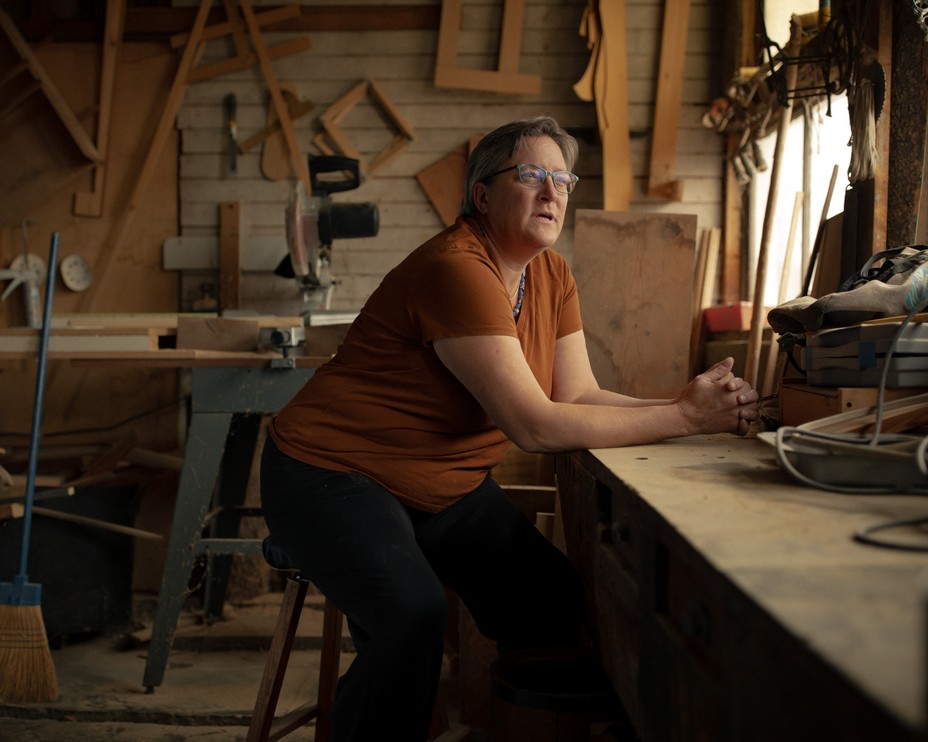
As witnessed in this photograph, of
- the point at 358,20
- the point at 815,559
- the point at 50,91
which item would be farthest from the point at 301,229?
the point at 815,559

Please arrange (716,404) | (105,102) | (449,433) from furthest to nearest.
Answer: (105,102) → (449,433) → (716,404)

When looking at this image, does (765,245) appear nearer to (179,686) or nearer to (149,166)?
(179,686)

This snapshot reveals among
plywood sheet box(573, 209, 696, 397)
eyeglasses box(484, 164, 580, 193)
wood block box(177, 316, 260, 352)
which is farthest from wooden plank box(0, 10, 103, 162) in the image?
eyeglasses box(484, 164, 580, 193)

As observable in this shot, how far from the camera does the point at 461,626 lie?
2.61 m

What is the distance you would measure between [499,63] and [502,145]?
2.29 m

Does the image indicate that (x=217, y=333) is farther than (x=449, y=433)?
Yes

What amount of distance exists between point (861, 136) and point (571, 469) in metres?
1.29

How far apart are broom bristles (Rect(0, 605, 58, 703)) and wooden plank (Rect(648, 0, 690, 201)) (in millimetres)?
3044

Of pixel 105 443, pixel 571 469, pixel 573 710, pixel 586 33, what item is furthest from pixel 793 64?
pixel 105 443

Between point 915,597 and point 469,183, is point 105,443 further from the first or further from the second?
point 915,597

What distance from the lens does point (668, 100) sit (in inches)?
162

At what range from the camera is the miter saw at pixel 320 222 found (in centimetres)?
352

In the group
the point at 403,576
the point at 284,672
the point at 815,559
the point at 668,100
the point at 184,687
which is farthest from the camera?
the point at 668,100

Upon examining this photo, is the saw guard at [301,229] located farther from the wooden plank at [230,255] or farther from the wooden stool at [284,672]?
the wooden stool at [284,672]
